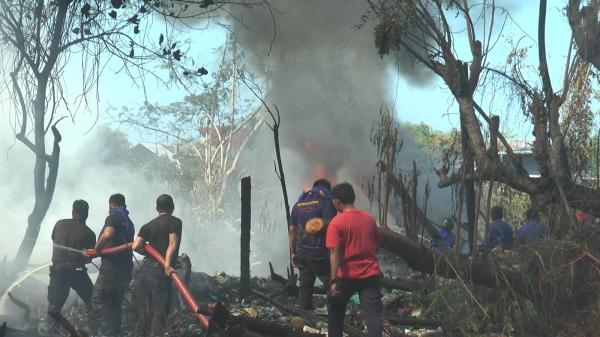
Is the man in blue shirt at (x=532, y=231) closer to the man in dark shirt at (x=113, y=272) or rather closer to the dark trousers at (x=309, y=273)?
the dark trousers at (x=309, y=273)

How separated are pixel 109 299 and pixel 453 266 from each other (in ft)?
12.2

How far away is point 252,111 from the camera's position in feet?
98.0

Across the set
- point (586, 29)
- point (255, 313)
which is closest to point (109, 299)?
point (255, 313)

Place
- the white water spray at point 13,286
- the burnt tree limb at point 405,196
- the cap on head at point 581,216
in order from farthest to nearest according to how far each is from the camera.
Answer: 1. the white water spray at point 13,286
2. the burnt tree limb at point 405,196
3. the cap on head at point 581,216

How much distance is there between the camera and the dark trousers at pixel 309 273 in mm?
7773

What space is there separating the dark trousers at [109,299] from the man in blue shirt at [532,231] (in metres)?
4.28

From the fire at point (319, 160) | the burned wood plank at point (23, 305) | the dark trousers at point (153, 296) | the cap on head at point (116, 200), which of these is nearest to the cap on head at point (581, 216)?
the dark trousers at point (153, 296)

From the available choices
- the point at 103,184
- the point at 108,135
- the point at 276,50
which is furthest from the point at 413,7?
the point at 108,135

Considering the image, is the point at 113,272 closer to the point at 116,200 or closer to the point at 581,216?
the point at 116,200

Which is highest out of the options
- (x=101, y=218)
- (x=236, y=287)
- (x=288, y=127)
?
(x=288, y=127)

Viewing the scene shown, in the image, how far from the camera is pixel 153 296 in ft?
25.7

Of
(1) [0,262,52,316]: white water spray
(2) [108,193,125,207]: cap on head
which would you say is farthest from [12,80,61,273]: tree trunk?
(2) [108,193,125,207]: cap on head

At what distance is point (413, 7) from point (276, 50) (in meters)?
11.5

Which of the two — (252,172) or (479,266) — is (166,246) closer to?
(479,266)
